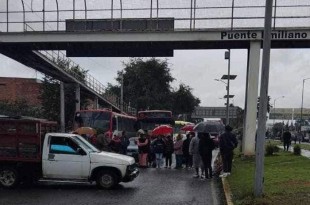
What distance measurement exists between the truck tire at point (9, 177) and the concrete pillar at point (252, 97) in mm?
12968

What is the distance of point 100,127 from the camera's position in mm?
28078

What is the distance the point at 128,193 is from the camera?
44.1ft

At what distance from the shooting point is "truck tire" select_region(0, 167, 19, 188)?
14141 millimetres

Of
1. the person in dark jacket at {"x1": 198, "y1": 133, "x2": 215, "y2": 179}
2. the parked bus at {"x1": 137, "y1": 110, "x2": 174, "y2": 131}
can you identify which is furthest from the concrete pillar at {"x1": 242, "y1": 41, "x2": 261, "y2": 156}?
the parked bus at {"x1": 137, "y1": 110, "x2": 174, "y2": 131}

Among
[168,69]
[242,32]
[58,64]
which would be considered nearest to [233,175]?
[242,32]

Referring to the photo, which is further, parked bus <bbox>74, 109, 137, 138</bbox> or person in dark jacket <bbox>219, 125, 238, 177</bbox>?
parked bus <bbox>74, 109, 137, 138</bbox>

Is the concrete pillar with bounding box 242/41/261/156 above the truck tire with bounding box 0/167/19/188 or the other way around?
above

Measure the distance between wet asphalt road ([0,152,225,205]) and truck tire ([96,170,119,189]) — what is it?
0.22 meters

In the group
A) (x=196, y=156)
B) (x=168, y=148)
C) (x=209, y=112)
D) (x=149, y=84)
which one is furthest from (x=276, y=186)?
(x=209, y=112)

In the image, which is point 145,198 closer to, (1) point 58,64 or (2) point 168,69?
(1) point 58,64

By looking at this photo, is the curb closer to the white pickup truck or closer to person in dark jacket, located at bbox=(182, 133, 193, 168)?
the white pickup truck

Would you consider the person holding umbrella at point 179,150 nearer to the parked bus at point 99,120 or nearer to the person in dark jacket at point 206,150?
the person in dark jacket at point 206,150

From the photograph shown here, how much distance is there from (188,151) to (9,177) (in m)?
8.85

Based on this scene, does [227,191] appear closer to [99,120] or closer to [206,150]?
[206,150]
